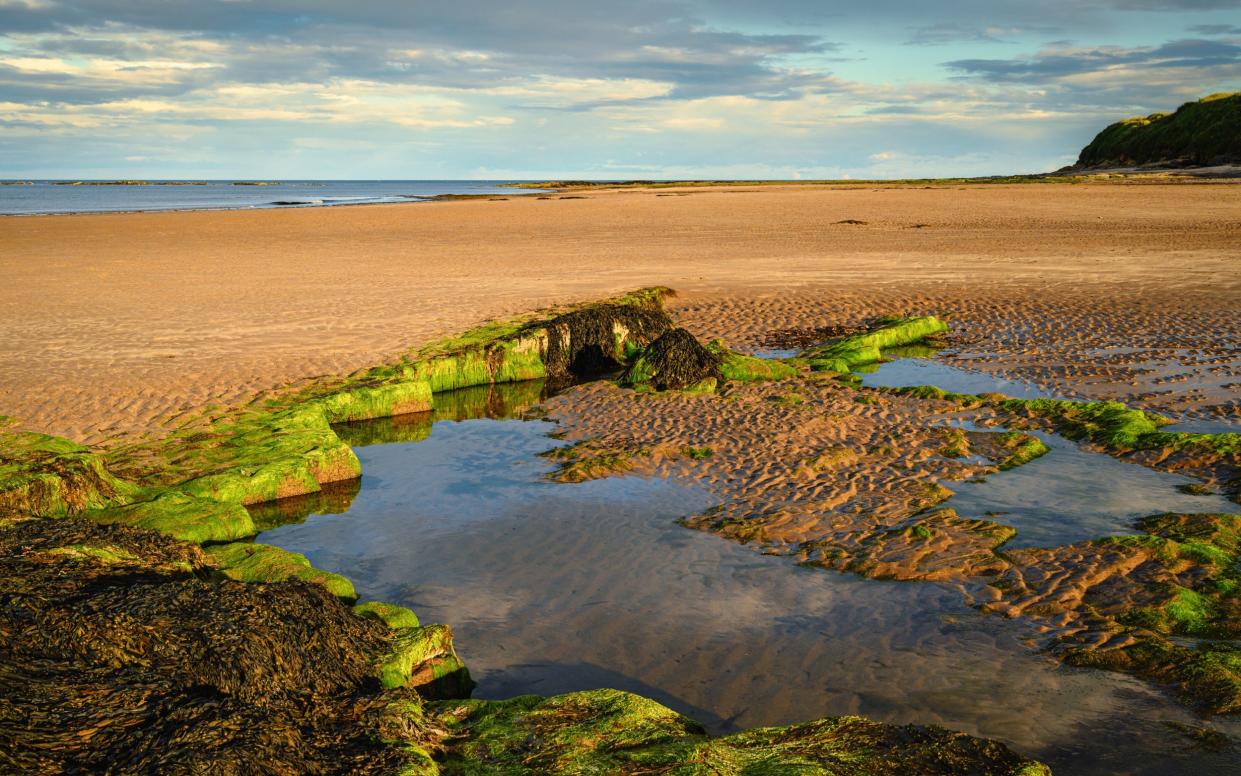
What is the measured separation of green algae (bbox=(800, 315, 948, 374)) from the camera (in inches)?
590

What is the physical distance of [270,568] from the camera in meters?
7.33

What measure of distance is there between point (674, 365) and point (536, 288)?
9.35m

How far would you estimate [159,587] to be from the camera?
17.5 ft

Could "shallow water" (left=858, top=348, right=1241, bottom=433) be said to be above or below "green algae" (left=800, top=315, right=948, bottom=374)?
below

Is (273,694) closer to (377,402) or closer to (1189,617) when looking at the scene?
(1189,617)

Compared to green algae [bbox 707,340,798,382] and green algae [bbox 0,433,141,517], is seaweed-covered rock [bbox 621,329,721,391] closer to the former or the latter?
green algae [bbox 707,340,798,382]

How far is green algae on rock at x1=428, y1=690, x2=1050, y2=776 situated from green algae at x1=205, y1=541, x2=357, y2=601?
2.41m

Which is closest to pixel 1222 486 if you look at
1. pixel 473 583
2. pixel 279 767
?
pixel 473 583

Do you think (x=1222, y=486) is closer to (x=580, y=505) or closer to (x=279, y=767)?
(x=580, y=505)

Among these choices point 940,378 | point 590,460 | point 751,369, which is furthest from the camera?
point 940,378

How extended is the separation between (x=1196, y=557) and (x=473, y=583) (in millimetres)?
6234

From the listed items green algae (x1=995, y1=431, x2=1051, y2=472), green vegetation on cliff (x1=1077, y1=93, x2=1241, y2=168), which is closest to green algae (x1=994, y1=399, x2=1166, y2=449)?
green algae (x1=995, y1=431, x2=1051, y2=472)

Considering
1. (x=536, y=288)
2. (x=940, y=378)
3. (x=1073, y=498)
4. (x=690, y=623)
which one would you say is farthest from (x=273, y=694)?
(x=536, y=288)

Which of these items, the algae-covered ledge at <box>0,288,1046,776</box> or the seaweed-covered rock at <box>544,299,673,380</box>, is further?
the seaweed-covered rock at <box>544,299,673,380</box>
